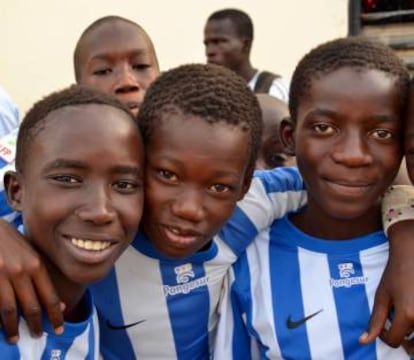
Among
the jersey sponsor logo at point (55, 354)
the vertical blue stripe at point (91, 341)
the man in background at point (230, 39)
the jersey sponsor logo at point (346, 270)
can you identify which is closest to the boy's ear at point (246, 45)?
the man in background at point (230, 39)

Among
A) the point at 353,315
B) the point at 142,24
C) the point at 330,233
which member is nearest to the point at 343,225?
the point at 330,233

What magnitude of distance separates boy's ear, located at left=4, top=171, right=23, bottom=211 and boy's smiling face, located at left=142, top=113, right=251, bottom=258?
31 centimetres

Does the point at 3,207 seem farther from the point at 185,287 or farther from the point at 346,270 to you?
the point at 346,270

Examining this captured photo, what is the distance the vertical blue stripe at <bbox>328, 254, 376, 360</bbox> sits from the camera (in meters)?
1.87

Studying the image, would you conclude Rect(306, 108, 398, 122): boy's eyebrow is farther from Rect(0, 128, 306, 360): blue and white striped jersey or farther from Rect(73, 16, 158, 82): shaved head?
Rect(73, 16, 158, 82): shaved head

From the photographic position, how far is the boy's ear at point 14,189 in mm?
1717

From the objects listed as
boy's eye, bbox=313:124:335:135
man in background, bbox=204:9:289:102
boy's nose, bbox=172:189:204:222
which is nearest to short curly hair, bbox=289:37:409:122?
boy's eye, bbox=313:124:335:135

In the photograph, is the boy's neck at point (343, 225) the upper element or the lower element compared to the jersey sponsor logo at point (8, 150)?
lower

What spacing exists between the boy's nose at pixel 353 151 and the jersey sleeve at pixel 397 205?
19cm

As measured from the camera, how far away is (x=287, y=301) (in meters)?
1.96

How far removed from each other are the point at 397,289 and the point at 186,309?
0.58m

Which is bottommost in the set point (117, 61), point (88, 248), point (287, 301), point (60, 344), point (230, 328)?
point (230, 328)

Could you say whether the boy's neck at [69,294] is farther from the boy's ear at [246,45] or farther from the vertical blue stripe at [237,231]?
the boy's ear at [246,45]

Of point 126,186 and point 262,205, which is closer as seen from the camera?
point 126,186
